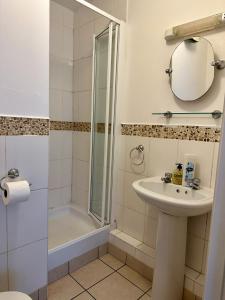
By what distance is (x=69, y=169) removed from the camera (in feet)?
8.10

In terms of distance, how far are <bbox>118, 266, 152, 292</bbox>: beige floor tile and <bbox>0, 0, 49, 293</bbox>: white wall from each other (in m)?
0.69

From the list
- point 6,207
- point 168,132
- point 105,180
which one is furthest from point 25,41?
point 105,180

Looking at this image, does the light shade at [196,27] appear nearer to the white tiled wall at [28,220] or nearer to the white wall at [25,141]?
the white wall at [25,141]

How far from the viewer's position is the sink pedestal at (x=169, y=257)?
4.37 ft

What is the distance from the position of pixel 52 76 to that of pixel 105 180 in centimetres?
120

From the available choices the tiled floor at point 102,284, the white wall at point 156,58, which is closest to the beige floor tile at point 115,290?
the tiled floor at point 102,284

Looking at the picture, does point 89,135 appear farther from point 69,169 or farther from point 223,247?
point 223,247

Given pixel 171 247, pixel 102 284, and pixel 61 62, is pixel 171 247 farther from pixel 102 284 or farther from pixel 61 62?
pixel 61 62

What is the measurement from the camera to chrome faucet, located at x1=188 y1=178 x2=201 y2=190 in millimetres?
1372

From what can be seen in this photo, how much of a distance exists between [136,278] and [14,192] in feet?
4.01

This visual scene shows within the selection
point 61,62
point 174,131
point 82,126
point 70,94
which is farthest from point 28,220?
point 61,62

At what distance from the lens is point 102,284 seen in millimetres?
1607

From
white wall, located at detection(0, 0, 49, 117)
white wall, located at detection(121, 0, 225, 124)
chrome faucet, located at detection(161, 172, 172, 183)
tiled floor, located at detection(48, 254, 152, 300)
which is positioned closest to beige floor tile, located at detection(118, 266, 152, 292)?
tiled floor, located at detection(48, 254, 152, 300)

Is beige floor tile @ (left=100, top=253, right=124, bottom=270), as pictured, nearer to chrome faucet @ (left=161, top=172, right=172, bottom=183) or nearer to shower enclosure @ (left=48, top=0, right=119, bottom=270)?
shower enclosure @ (left=48, top=0, right=119, bottom=270)
